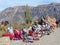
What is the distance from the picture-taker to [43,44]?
51.6 feet

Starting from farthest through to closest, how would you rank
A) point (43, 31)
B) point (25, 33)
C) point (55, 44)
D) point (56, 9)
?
point (56, 9) → point (43, 31) → point (25, 33) → point (55, 44)

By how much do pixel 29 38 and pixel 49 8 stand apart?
18232 centimetres

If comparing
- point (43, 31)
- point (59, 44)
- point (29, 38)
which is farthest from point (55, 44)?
point (43, 31)

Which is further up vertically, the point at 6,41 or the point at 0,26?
the point at 6,41

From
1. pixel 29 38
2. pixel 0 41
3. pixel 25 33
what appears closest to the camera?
pixel 0 41

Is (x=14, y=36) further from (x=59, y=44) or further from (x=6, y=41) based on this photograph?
(x=6, y=41)

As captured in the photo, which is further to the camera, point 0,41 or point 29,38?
point 29,38

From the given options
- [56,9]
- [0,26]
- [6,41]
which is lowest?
[56,9]

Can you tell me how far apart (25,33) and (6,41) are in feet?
32.7

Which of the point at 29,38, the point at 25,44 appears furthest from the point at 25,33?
the point at 25,44

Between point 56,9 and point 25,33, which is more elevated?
point 25,33

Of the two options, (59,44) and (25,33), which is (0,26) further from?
(59,44)

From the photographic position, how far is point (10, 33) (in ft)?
60.7

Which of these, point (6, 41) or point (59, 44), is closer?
point (6, 41)
